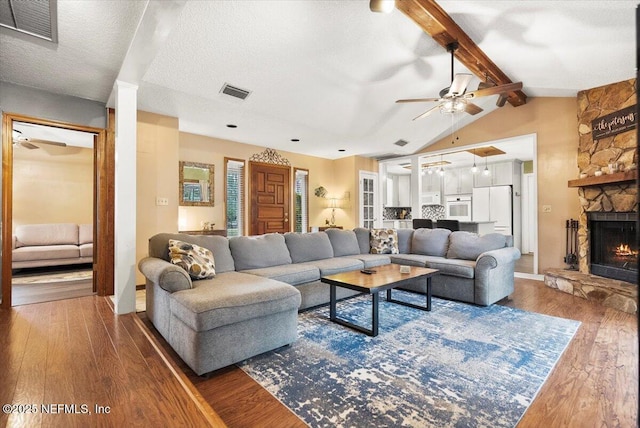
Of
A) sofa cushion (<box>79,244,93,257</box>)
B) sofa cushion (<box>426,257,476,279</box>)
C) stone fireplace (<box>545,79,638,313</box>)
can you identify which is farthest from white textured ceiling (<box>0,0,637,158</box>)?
sofa cushion (<box>79,244,93,257</box>)

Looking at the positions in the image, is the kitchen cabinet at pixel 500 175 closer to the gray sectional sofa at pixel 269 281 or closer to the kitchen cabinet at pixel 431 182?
the kitchen cabinet at pixel 431 182

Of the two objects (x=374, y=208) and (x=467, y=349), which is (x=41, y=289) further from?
(x=374, y=208)

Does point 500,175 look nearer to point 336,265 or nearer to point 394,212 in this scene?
point 394,212

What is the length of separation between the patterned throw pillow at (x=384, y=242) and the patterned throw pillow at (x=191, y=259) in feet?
8.74

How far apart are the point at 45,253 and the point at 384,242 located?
6.02 metres

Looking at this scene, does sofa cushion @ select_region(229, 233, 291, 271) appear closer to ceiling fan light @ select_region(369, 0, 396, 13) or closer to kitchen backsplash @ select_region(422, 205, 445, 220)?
ceiling fan light @ select_region(369, 0, 396, 13)

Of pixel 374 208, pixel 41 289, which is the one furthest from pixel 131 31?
pixel 374 208

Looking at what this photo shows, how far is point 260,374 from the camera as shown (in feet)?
6.63

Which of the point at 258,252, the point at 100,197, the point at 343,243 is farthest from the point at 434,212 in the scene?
the point at 100,197

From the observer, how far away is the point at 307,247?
4035mm

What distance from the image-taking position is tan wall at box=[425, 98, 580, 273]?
486 centimetres

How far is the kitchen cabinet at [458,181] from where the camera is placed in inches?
331

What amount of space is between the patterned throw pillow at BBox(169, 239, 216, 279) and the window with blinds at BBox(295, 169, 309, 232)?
4.62 meters

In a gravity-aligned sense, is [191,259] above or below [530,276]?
above
